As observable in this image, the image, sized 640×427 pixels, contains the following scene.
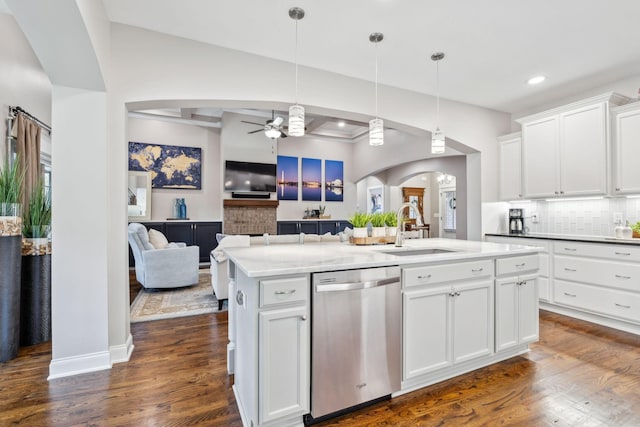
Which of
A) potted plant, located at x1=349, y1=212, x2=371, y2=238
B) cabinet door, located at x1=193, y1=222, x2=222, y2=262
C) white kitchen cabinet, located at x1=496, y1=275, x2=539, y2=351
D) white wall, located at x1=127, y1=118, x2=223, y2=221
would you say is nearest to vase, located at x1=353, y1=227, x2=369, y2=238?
potted plant, located at x1=349, y1=212, x2=371, y2=238

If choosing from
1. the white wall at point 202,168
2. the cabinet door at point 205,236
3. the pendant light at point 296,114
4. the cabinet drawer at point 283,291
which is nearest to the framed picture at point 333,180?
the white wall at point 202,168

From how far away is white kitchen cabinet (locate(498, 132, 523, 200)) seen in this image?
4.38 m

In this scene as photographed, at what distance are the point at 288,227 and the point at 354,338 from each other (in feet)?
19.8

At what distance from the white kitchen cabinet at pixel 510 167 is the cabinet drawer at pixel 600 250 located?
3.08 feet

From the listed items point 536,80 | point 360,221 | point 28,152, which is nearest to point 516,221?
point 536,80

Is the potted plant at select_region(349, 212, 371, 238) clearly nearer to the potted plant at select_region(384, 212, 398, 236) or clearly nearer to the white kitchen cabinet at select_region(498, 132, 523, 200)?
the potted plant at select_region(384, 212, 398, 236)

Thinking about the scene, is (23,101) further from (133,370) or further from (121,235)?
(133,370)

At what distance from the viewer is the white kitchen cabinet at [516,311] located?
244cm

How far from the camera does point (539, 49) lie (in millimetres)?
3021

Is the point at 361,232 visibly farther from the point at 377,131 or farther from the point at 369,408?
the point at 369,408

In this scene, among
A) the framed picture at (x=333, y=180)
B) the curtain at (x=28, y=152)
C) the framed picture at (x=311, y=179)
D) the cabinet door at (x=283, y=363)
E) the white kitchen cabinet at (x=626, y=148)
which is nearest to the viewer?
the cabinet door at (x=283, y=363)

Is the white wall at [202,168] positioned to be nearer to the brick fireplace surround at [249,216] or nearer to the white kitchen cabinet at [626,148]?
the brick fireplace surround at [249,216]

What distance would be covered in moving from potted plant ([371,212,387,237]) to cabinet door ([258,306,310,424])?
1.37 metres

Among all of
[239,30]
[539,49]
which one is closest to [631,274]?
[539,49]
